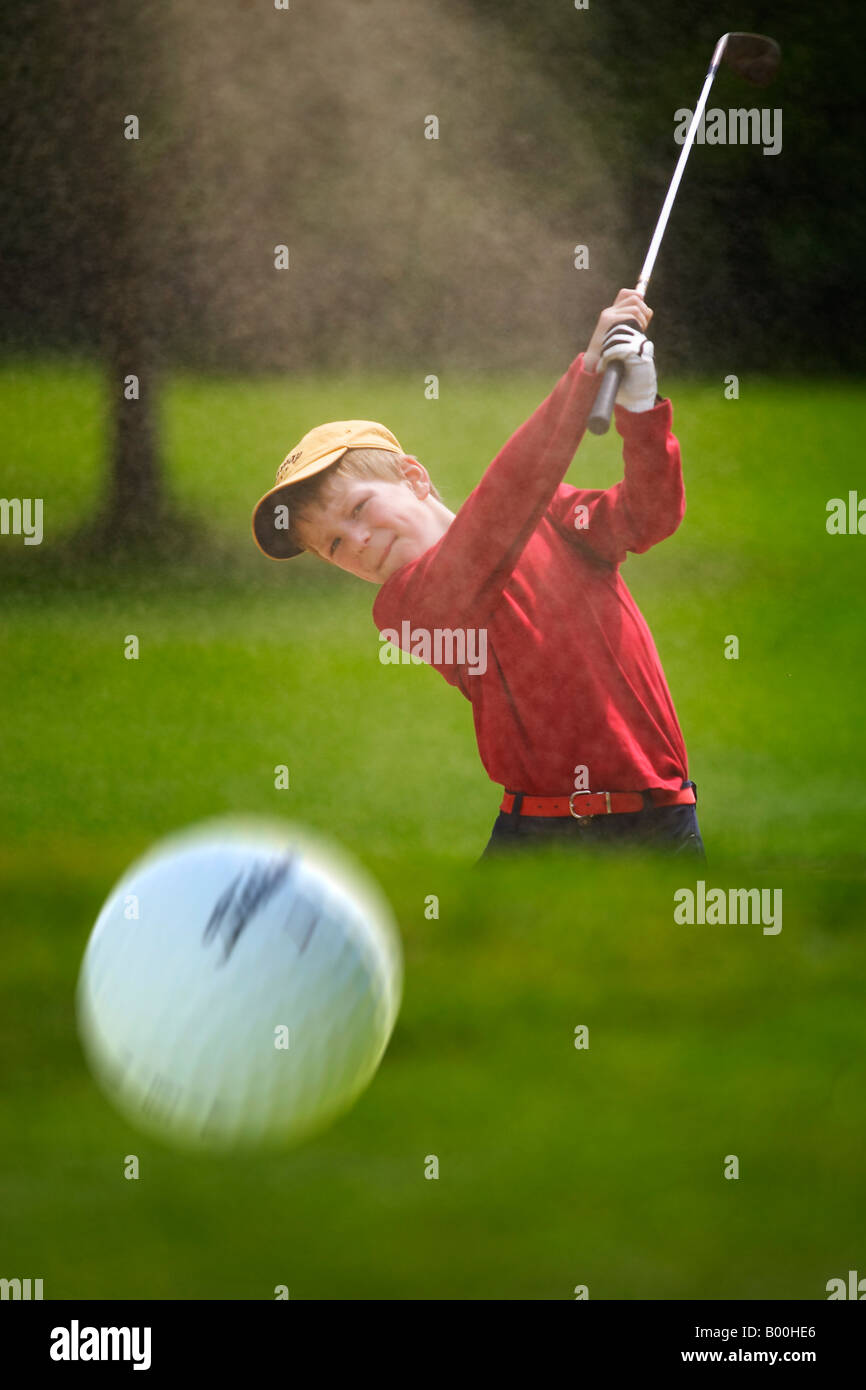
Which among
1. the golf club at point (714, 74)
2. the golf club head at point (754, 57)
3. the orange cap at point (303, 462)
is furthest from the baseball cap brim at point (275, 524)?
the golf club head at point (754, 57)

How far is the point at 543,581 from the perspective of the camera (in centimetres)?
240

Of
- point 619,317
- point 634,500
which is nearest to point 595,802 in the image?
point 634,500

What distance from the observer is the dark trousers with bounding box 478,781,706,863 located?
2424 millimetres

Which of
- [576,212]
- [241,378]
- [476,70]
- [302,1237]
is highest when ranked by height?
[476,70]

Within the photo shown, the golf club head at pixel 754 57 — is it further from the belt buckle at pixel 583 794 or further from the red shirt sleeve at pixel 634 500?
the belt buckle at pixel 583 794

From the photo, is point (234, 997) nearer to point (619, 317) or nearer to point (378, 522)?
point (378, 522)

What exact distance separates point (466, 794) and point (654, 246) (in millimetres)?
959

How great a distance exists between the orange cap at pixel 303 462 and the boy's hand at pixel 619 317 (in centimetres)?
35

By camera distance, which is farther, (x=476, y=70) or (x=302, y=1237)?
(x=476, y=70)

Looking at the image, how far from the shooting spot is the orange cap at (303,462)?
7.98 feet

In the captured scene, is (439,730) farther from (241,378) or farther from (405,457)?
(241,378)

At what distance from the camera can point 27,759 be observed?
99.0 inches

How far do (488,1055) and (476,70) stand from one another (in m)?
1.64

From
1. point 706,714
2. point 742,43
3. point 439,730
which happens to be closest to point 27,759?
point 439,730
